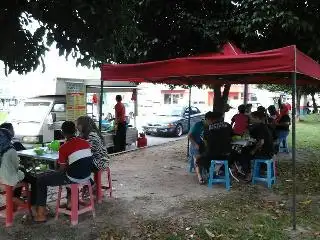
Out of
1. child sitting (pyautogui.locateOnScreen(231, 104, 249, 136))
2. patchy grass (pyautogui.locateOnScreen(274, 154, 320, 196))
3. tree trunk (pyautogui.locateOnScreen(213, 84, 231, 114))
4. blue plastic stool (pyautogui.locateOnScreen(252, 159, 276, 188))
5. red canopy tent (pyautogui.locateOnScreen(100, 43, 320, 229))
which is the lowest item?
patchy grass (pyautogui.locateOnScreen(274, 154, 320, 196))

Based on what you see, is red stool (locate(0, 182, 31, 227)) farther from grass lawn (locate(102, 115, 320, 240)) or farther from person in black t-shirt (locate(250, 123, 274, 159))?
person in black t-shirt (locate(250, 123, 274, 159))

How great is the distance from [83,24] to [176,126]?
15.8 metres

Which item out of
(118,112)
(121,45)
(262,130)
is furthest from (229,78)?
(121,45)

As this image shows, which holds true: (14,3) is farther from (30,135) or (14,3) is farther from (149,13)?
(30,135)

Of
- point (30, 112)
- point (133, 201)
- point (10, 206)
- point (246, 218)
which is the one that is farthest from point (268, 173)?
point (30, 112)

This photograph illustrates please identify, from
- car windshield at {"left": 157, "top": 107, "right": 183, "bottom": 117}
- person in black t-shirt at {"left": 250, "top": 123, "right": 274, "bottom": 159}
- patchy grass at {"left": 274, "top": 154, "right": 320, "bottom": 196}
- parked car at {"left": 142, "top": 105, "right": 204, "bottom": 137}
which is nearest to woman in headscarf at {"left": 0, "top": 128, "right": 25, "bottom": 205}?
person in black t-shirt at {"left": 250, "top": 123, "right": 274, "bottom": 159}

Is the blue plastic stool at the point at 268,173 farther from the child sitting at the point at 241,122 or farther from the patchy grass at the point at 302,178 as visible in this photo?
the child sitting at the point at 241,122

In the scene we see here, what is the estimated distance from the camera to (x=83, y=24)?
3.77m

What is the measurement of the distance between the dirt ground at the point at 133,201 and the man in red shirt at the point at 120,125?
6.23ft

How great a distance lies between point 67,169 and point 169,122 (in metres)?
13.8

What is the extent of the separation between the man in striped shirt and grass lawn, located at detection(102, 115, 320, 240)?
98cm

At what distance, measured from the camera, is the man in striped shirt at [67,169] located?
562 centimetres

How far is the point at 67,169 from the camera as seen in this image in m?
5.63

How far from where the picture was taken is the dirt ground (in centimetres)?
541
